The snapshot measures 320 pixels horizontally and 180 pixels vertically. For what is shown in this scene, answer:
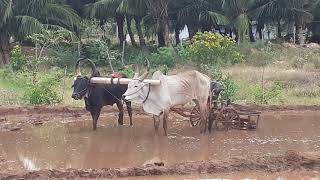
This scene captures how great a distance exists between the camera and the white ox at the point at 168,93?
1245 centimetres

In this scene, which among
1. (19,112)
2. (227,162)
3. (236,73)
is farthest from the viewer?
(236,73)

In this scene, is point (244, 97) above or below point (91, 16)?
below

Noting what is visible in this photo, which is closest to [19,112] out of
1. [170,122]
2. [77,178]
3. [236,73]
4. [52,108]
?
[52,108]

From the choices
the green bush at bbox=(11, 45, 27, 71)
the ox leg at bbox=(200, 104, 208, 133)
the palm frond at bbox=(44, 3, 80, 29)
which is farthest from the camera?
the palm frond at bbox=(44, 3, 80, 29)

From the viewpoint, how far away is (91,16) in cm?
3164

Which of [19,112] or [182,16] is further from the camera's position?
[182,16]

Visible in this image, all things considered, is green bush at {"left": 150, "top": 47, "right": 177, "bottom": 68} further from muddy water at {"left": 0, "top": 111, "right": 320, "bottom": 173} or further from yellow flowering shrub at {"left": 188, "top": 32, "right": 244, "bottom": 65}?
muddy water at {"left": 0, "top": 111, "right": 320, "bottom": 173}

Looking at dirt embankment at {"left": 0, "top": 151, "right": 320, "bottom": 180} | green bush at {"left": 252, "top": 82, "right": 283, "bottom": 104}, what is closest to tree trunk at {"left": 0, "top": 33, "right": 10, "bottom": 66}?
green bush at {"left": 252, "top": 82, "right": 283, "bottom": 104}

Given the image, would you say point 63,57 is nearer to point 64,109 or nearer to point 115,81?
point 64,109

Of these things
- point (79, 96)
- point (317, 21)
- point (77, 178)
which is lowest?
point (77, 178)

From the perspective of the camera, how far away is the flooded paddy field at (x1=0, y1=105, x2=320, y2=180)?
9312mm

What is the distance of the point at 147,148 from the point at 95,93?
2.45 meters

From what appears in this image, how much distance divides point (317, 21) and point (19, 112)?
25634 millimetres

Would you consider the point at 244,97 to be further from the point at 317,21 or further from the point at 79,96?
the point at 317,21
